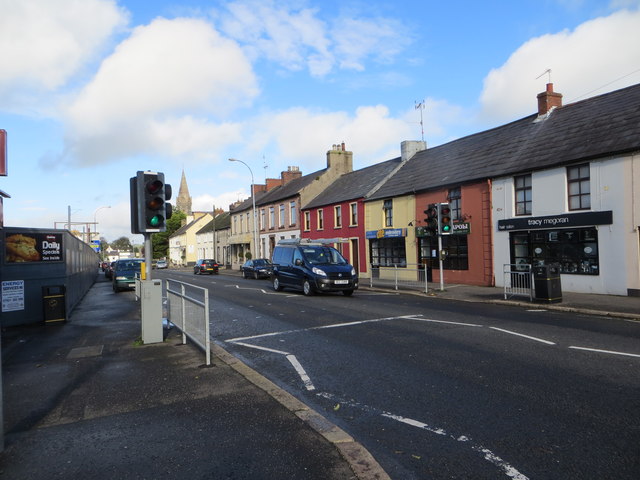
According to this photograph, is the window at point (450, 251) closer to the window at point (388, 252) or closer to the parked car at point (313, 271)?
the window at point (388, 252)

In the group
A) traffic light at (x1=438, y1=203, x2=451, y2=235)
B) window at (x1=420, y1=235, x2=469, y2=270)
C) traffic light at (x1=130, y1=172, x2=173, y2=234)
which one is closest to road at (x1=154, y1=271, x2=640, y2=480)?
traffic light at (x1=130, y1=172, x2=173, y2=234)

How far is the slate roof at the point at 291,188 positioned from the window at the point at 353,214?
29.5 feet

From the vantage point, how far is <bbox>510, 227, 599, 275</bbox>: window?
625 inches

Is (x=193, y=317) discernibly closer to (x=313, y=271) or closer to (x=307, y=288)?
(x=313, y=271)

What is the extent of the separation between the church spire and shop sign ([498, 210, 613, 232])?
13818cm

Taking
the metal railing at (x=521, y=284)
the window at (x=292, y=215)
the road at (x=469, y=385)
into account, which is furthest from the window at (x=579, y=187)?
the window at (x=292, y=215)

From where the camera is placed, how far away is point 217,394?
5496 mm

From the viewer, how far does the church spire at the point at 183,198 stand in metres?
149

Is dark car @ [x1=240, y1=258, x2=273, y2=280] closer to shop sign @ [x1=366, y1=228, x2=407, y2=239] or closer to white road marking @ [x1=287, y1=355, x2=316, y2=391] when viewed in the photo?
shop sign @ [x1=366, y1=228, x2=407, y2=239]

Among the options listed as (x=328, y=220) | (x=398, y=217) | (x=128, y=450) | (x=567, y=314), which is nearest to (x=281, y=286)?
(x=398, y=217)

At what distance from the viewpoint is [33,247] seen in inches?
489

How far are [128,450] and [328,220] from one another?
30003 millimetres

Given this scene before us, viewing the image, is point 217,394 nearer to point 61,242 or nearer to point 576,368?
point 576,368

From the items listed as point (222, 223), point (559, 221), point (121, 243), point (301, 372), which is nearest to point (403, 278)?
point (559, 221)
